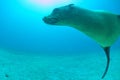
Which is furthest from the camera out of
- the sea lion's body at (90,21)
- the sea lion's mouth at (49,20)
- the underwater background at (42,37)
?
the underwater background at (42,37)

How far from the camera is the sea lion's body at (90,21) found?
3.05 metres

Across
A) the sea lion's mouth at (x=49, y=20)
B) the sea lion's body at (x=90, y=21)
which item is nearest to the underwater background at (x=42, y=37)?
the sea lion's body at (x=90, y=21)

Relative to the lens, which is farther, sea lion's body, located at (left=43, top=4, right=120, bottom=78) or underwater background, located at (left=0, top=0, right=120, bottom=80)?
underwater background, located at (left=0, top=0, right=120, bottom=80)

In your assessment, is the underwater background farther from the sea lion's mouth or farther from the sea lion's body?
the sea lion's mouth

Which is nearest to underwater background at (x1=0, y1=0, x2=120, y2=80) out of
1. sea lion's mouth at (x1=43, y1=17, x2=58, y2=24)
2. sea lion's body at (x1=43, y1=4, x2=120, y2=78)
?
sea lion's body at (x1=43, y1=4, x2=120, y2=78)

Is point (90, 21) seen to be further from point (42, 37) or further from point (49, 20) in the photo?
point (42, 37)

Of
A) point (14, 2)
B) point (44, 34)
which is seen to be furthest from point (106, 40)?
point (44, 34)

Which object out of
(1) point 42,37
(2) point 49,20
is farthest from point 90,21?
(1) point 42,37

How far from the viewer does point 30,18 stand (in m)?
36.7

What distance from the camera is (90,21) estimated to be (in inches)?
132

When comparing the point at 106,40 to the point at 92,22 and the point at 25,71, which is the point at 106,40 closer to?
the point at 92,22

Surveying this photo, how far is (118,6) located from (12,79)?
19.1 meters

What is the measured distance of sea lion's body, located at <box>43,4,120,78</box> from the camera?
305 cm

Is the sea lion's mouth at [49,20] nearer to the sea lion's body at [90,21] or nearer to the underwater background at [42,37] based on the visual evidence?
the sea lion's body at [90,21]
